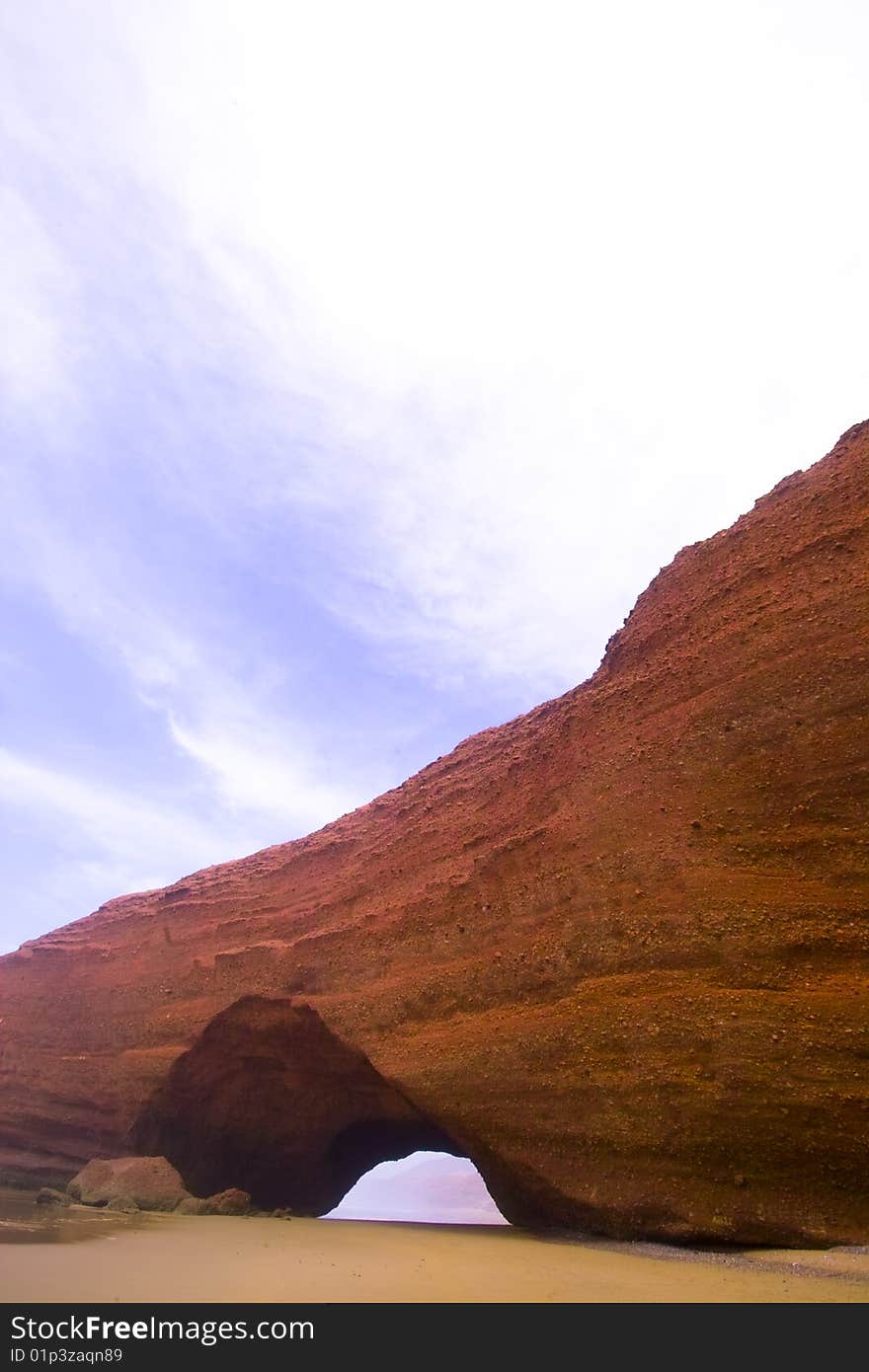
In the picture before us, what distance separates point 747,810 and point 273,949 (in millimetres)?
9426

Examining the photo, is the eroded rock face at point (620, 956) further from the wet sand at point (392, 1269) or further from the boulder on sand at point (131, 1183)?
the wet sand at point (392, 1269)

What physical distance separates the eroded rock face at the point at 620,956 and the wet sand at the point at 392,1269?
3.36ft

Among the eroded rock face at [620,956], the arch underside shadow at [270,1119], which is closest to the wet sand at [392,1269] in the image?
the eroded rock face at [620,956]

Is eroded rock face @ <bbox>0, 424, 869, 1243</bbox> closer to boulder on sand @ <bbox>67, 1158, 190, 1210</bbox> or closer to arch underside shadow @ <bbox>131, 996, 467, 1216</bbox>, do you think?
arch underside shadow @ <bbox>131, 996, 467, 1216</bbox>

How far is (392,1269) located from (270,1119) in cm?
979

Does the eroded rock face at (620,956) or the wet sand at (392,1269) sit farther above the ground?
the eroded rock face at (620,956)

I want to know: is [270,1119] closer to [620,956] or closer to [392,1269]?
[620,956]

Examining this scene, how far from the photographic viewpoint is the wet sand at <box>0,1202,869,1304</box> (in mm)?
5324

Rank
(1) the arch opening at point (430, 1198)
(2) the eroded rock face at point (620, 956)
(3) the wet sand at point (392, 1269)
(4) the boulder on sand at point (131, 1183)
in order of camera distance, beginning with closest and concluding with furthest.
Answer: (3) the wet sand at point (392, 1269)
(2) the eroded rock face at point (620, 956)
(4) the boulder on sand at point (131, 1183)
(1) the arch opening at point (430, 1198)

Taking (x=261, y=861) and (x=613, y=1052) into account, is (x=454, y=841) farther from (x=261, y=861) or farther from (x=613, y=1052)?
(x=261, y=861)

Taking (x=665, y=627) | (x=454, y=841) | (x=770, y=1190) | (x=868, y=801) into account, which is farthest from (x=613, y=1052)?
(x=665, y=627)

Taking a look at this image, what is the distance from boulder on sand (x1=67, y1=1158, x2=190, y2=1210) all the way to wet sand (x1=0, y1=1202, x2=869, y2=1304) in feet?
14.7

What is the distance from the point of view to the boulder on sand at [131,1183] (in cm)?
1391
